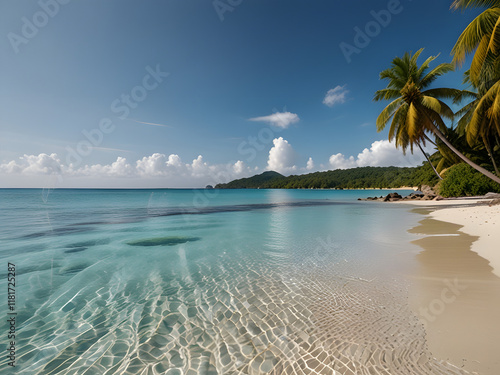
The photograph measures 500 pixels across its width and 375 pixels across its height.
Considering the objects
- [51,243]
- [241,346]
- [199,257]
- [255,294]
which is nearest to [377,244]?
[255,294]

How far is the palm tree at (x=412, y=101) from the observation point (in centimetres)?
1568

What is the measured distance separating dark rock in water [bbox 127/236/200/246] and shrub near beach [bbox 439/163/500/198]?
33.3 metres

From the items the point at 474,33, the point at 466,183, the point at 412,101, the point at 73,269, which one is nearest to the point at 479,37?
the point at 474,33

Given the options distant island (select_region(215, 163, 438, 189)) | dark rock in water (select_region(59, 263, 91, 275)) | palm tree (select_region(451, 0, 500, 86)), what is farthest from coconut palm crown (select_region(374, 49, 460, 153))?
distant island (select_region(215, 163, 438, 189))

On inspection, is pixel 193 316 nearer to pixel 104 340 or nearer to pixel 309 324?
pixel 104 340

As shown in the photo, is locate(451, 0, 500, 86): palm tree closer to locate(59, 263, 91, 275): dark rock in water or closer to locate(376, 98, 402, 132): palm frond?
locate(376, 98, 402, 132): palm frond

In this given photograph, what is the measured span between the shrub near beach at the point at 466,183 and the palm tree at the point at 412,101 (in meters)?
12.4

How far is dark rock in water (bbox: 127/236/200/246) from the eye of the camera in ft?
31.3

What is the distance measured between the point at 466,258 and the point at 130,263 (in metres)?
9.98

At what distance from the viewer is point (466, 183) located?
26453 mm

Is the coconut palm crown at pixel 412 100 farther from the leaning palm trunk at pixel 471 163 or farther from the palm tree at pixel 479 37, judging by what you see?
the palm tree at pixel 479 37

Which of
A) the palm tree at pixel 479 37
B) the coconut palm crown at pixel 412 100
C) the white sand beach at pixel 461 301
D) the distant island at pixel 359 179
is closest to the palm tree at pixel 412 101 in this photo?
the coconut palm crown at pixel 412 100

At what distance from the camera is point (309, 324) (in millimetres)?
3322

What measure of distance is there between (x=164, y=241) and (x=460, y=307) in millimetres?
9979
